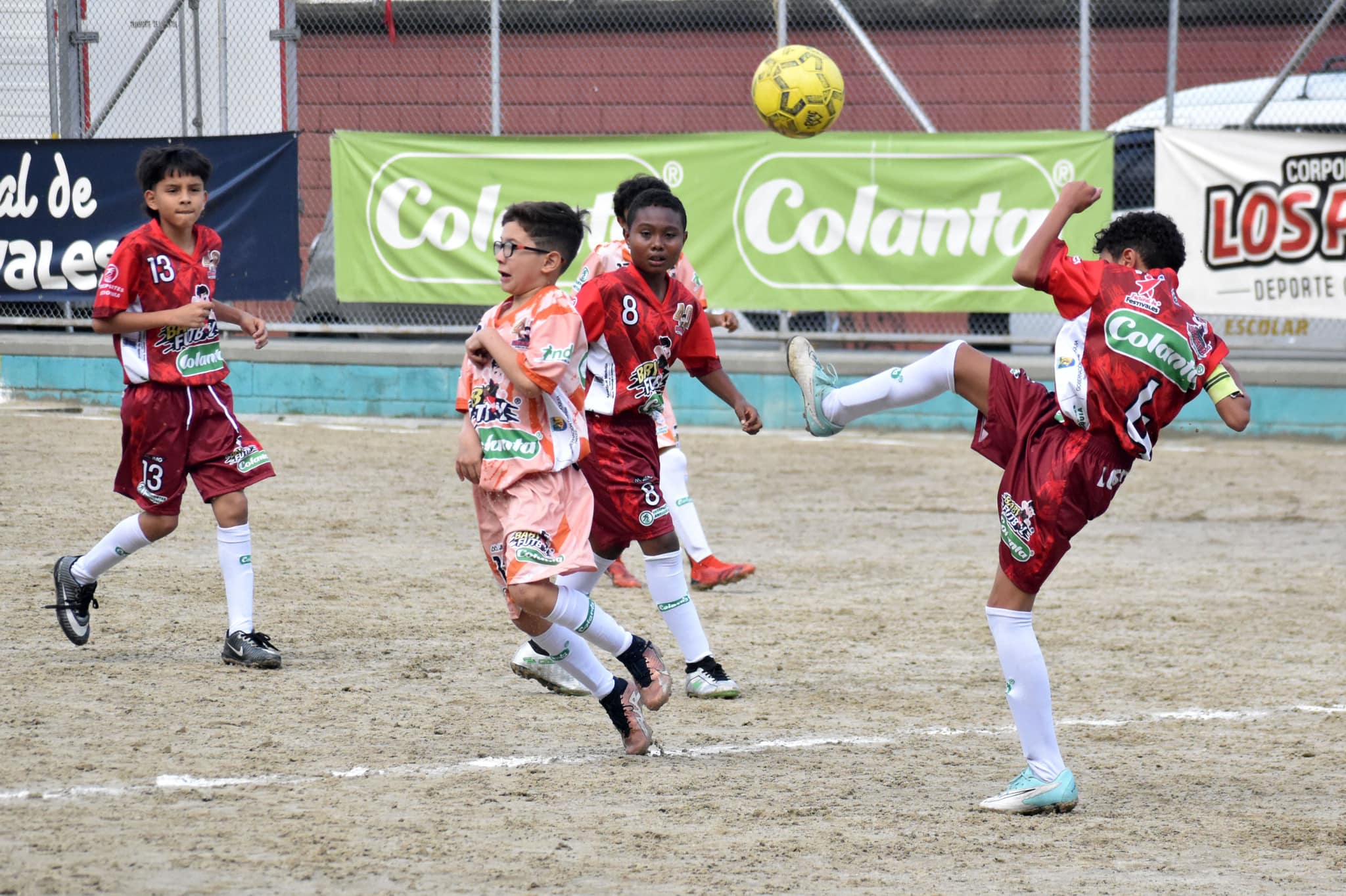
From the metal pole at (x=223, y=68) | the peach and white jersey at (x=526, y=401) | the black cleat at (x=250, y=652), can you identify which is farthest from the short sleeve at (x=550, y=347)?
the metal pole at (x=223, y=68)

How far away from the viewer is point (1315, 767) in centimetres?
537

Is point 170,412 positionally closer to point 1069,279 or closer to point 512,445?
point 512,445

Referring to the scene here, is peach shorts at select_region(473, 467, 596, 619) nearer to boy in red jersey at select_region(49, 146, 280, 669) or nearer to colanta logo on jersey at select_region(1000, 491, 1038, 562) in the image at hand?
colanta logo on jersey at select_region(1000, 491, 1038, 562)

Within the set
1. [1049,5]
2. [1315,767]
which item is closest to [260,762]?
[1315,767]

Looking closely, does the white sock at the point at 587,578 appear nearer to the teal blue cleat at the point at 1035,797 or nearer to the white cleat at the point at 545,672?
the white cleat at the point at 545,672

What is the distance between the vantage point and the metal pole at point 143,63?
47.3 feet

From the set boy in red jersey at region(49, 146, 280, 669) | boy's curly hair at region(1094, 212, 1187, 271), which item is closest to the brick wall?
boy in red jersey at region(49, 146, 280, 669)

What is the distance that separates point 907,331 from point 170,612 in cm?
868

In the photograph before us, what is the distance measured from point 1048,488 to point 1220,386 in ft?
1.92

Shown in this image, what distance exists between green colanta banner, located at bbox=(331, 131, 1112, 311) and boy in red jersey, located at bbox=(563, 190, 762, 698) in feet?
24.0

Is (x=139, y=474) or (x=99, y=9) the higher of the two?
(x=99, y=9)

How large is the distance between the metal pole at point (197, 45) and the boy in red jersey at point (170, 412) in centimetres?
864

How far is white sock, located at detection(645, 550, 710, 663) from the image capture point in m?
6.26

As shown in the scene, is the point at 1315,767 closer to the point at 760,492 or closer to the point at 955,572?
the point at 955,572
